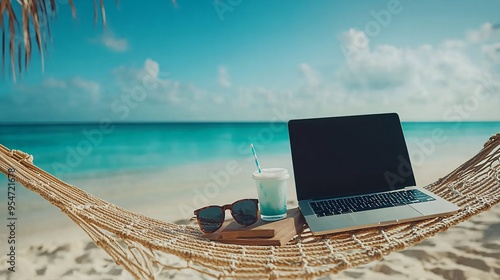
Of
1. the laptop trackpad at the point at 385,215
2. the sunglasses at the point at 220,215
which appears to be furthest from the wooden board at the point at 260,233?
the laptop trackpad at the point at 385,215

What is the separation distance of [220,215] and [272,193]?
0.15m

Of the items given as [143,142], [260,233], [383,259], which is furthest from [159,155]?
[260,233]

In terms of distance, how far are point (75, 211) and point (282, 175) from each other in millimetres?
539

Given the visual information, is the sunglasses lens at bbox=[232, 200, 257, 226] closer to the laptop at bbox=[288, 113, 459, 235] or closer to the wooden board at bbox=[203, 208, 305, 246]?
the wooden board at bbox=[203, 208, 305, 246]

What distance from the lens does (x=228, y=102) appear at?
11758mm

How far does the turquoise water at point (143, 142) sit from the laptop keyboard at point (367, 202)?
528 cm

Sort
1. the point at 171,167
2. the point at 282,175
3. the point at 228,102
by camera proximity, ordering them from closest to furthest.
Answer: the point at 282,175 < the point at 171,167 < the point at 228,102

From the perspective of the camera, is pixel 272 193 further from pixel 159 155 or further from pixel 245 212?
pixel 159 155

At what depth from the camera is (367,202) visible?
1130mm

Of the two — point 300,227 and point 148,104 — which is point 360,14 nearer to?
point 148,104

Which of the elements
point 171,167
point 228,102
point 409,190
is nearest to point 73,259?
point 409,190

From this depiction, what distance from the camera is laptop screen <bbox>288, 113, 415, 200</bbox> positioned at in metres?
1.20

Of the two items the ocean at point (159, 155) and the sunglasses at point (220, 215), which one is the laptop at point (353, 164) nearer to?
the sunglasses at point (220, 215)

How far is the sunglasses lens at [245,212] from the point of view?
3.48ft
